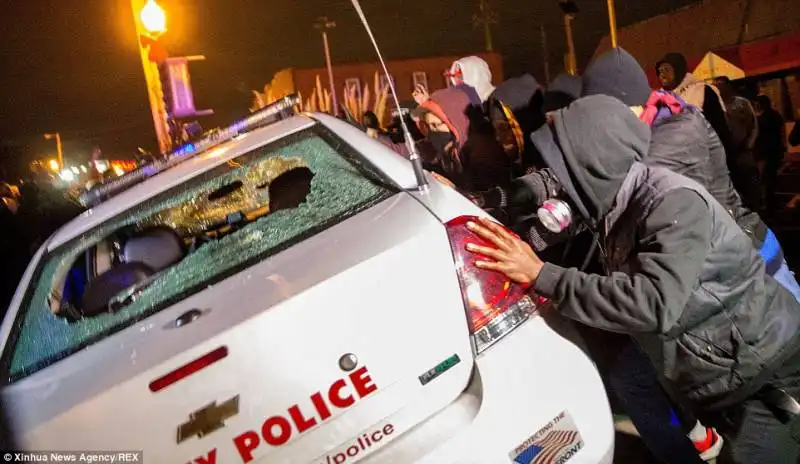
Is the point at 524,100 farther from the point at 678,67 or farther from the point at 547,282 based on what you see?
the point at 547,282

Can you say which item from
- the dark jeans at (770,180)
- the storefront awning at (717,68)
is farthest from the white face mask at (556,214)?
the storefront awning at (717,68)

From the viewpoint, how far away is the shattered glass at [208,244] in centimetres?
213

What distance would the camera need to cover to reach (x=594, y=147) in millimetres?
2045

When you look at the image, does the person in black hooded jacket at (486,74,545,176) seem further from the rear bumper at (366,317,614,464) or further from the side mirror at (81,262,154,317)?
the side mirror at (81,262,154,317)

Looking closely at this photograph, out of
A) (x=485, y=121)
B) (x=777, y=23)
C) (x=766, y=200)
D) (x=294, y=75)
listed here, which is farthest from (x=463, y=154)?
(x=294, y=75)

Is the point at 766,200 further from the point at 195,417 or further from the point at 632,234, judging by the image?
the point at 195,417

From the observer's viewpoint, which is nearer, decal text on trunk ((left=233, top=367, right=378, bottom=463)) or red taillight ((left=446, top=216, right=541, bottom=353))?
decal text on trunk ((left=233, top=367, right=378, bottom=463))

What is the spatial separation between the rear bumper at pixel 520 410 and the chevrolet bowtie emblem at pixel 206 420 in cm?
41

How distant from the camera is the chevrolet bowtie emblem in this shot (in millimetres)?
1677

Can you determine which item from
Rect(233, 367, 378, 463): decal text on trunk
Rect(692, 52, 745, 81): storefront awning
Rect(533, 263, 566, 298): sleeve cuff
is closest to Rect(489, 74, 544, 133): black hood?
Rect(533, 263, 566, 298): sleeve cuff

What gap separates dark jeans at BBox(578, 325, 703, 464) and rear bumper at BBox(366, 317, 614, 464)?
89cm

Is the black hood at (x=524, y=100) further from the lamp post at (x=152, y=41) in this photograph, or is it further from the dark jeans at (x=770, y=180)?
the lamp post at (x=152, y=41)

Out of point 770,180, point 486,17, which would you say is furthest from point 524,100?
point 486,17

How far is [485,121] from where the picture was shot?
4.49m
